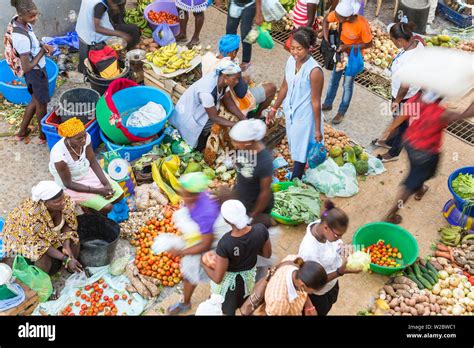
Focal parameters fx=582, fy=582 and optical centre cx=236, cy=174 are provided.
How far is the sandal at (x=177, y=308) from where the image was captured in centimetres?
491

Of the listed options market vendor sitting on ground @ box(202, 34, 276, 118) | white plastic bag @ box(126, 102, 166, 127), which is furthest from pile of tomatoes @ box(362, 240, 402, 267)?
white plastic bag @ box(126, 102, 166, 127)

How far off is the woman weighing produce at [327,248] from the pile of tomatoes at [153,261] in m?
1.49

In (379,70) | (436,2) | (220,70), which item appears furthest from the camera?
(436,2)

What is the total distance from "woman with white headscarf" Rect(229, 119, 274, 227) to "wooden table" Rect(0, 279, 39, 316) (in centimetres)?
188

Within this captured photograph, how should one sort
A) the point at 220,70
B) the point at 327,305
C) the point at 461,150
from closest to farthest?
the point at 327,305 → the point at 220,70 → the point at 461,150

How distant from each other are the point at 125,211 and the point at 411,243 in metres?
2.73

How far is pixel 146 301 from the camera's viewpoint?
508 cm

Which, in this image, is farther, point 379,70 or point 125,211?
point 379,70

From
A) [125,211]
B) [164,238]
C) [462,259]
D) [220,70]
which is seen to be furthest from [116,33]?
[462,259]

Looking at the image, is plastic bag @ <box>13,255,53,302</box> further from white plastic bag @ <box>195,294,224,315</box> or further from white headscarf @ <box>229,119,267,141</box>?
white headscarf @ <box>229,119,267,141</box>

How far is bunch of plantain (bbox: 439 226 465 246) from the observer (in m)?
5.62

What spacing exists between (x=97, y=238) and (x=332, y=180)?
248 centimetres

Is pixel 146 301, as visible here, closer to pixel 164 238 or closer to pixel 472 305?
pixel 164 238
